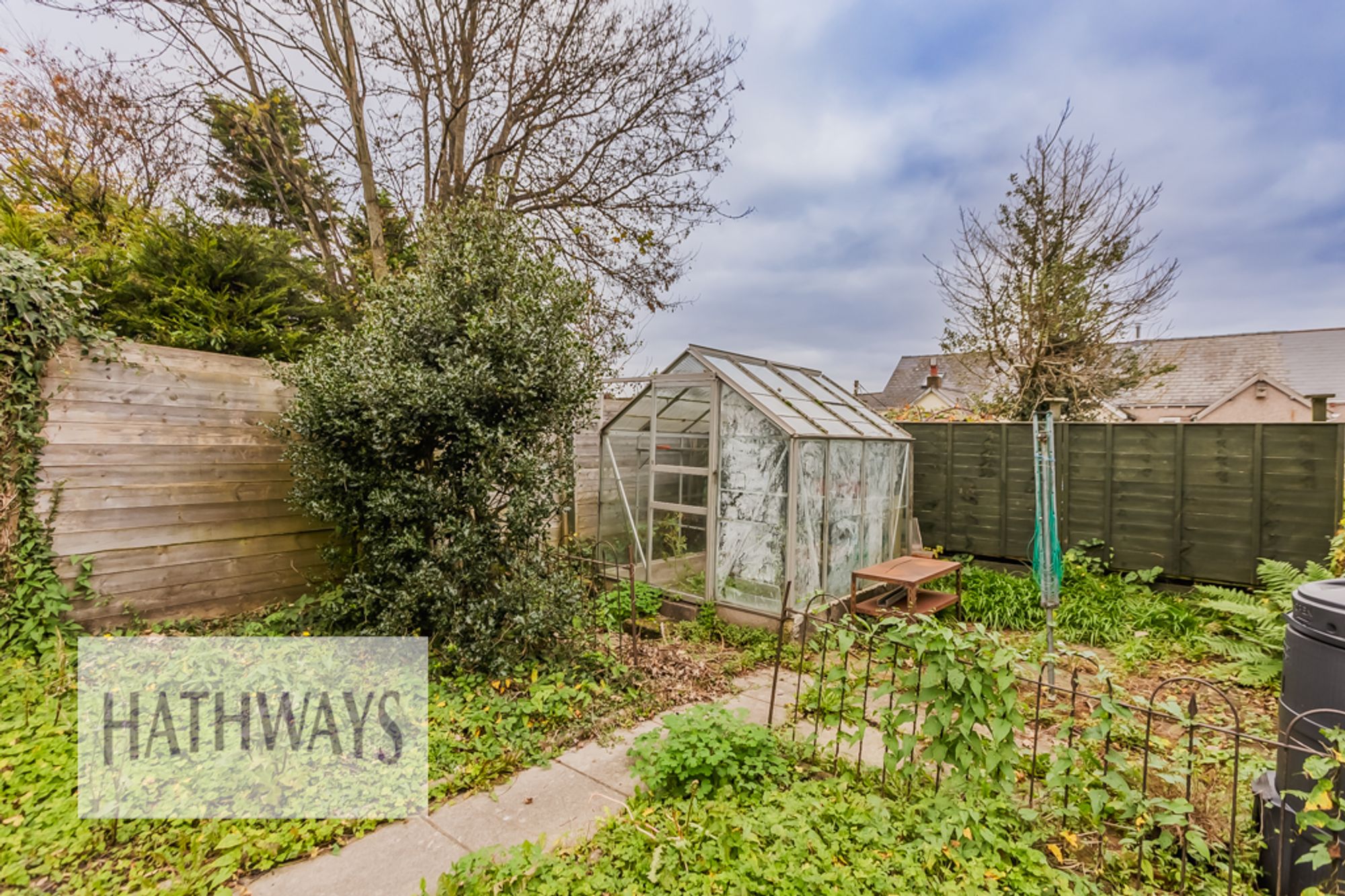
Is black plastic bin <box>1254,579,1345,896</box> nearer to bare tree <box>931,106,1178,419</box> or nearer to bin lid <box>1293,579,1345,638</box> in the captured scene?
bin lid <box>1293,579,1345,638</box>

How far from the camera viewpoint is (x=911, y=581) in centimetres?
480

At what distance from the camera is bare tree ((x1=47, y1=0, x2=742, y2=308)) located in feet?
19.2

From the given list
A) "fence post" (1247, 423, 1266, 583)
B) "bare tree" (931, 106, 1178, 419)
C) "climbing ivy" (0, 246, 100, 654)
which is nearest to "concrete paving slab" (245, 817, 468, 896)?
"climbing ivy" (0, 246, 100, 654)

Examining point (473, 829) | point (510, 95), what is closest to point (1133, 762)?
point (473, 829)

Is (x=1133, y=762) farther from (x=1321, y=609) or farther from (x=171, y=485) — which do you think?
(x=171, y=485)

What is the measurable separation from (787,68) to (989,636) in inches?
237

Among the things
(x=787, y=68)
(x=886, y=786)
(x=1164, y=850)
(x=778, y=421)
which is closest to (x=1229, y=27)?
(x=787, y=68)

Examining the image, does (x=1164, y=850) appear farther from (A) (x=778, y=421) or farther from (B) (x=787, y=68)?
(B) (x=787, y=68)

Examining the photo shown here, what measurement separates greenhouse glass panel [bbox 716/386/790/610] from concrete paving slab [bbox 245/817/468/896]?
322 centimetres

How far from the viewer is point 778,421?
5.00m

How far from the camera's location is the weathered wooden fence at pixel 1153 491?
542 centimetres

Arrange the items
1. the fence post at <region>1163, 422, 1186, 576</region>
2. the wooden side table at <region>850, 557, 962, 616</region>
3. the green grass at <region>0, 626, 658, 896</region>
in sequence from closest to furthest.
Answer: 1. the green grass at <region>0, 626, 658, 896</region>
2. the wooden side table at <region>850, 557, 962, 616</region>
3. the fence post at <region>1163, 422, 1186, 576</region>

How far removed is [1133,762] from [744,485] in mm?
3094

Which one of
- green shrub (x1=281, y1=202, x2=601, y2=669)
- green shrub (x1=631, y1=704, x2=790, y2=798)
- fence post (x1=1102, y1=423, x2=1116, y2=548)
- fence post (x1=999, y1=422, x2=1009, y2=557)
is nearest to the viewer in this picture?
green shrub (x1=631, y1=704, x2=790, y2=798)
